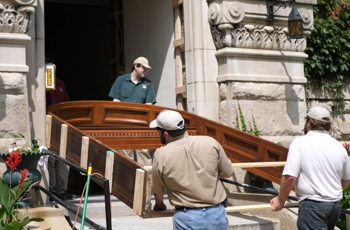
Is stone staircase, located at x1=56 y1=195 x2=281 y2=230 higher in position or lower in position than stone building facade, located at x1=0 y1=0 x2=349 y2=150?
lower

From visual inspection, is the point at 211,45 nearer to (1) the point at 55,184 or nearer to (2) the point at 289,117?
(2) the point at 289,117

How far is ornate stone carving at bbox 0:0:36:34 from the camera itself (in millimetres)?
8766

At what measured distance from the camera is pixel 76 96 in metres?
17.4

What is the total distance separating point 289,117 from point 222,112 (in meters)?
1.11

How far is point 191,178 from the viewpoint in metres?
5.55

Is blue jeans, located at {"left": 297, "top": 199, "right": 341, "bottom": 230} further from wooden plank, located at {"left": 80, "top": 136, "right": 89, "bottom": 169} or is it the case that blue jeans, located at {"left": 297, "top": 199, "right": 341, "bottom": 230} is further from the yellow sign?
the yellow sign

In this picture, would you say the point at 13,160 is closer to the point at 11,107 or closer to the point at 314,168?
the point at 11,107

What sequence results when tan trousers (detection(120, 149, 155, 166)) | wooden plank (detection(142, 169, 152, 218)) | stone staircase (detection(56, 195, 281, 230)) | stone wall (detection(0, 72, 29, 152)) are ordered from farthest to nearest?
tan trousers (detection(120, 149, 155, 166))
stone wall (detection(0, 72, 29, 152))
stone staircase (detection(56, 195, 281, 230))
wooden plank (detection(142, 169, 152, 218))

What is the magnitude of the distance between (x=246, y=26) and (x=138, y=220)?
11.5 ft

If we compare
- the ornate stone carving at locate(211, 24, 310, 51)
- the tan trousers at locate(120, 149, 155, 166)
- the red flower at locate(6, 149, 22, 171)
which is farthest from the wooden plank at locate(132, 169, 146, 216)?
the ornate stone carving at locate(211, 24, 310, 51)

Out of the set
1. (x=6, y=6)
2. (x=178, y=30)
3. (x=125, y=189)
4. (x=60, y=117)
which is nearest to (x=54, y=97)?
(x=60, y=117)

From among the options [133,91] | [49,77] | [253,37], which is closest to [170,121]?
[49,77]

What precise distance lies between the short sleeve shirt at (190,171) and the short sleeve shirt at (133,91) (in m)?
4.52

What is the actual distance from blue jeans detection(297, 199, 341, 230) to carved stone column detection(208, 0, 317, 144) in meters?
4.63
